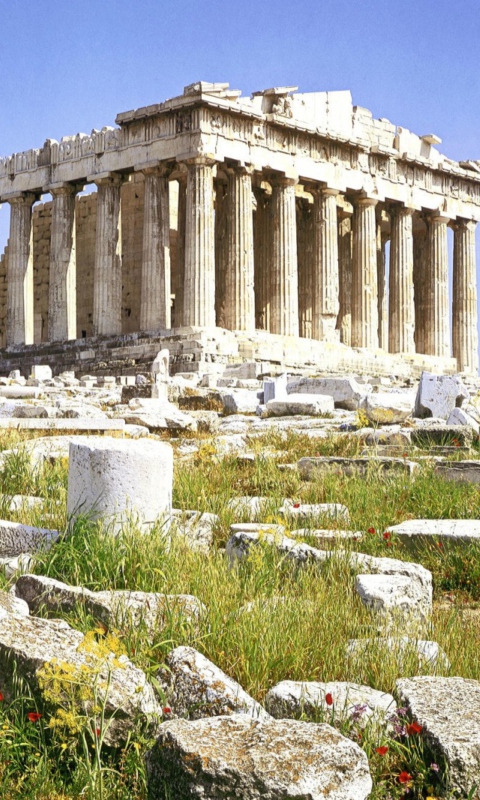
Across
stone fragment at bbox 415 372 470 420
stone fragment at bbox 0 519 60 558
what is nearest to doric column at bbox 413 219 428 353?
stone fragment at bbox 415 372 470 420

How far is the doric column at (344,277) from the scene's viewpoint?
4012 centimetres

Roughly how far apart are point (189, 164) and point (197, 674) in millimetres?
27783

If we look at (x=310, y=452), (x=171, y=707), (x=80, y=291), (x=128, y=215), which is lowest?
(x=171, y=707)

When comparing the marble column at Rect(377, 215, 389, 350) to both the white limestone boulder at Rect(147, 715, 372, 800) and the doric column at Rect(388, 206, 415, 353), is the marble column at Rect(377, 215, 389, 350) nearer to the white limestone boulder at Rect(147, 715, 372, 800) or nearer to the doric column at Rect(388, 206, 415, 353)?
the doric column at Rect(388, 206, 415, 353)

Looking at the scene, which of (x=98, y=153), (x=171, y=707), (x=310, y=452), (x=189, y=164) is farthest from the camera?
(x=98, y=153)

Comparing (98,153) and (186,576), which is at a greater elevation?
(98,153)

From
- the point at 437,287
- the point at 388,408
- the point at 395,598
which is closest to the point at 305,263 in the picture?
the point at 437,287

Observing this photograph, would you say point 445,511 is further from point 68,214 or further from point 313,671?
point 68,214

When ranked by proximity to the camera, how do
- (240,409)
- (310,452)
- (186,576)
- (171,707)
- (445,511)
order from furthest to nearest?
(240,409)
(310,452)
(445,511)
(186,576)
(171,707)

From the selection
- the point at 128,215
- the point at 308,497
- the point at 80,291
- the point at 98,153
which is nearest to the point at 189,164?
the point at 98,153

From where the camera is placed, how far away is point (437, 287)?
1515 inches

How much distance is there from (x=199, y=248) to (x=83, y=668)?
2731cm

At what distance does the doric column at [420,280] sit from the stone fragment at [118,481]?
3370 centimetres

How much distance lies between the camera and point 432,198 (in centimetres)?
3803
